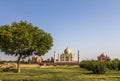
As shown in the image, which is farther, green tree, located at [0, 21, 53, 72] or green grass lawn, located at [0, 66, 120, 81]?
green tree, located at [0, 21, 53, 72]

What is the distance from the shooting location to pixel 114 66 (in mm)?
41750

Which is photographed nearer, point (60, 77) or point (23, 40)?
point (60, 77)

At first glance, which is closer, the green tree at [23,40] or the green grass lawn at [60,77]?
the green grass lawn at [60,77]

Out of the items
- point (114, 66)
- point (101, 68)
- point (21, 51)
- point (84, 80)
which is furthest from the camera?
point (21, 51)

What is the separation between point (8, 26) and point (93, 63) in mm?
21021

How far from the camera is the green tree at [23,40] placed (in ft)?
158

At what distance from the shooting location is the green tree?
4825 cm

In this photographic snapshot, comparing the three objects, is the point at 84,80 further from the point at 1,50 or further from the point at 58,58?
the point at 58,58

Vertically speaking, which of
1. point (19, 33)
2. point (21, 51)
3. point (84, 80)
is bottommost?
point (84, 80)

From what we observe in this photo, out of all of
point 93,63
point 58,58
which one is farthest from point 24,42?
point 58,58

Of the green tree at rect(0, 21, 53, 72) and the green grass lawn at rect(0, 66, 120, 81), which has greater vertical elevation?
the green tree at rect(0, 21, 53, 72)

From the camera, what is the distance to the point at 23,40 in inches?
1897

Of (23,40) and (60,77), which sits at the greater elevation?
(23,40)

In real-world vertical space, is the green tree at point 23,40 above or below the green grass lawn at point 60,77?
above
